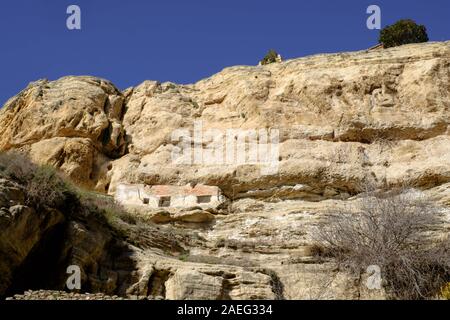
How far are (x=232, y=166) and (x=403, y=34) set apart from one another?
1672 centimetres

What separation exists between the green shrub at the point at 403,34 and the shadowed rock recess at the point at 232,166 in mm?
10103

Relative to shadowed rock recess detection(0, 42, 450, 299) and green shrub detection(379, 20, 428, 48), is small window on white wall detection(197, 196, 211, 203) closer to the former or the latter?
shadowed rock recess detection(0, 42, 450, 299)

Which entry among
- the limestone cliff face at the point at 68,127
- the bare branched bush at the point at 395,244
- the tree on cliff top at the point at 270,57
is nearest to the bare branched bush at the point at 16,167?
the bare branched bush at the point at 395,244

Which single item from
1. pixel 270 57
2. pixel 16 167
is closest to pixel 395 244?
pixel 16 167

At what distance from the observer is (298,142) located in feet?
73.2

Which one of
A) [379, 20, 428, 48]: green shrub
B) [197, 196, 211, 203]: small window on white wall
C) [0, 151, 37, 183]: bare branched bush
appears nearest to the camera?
[0, 151, 37, 183]: bare branched bush

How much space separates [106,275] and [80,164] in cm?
847

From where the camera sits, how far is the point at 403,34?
3512cm

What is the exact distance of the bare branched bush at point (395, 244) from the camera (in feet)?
51.9

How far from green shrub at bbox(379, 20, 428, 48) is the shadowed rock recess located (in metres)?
10.1

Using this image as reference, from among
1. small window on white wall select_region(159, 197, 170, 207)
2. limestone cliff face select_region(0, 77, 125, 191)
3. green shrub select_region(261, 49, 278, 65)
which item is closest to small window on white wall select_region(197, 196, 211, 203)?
small window on white wall select_region(159, 197, 170, 207)

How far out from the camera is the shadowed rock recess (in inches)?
587

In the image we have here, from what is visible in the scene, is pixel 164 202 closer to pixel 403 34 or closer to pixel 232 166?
pixel 232 166
